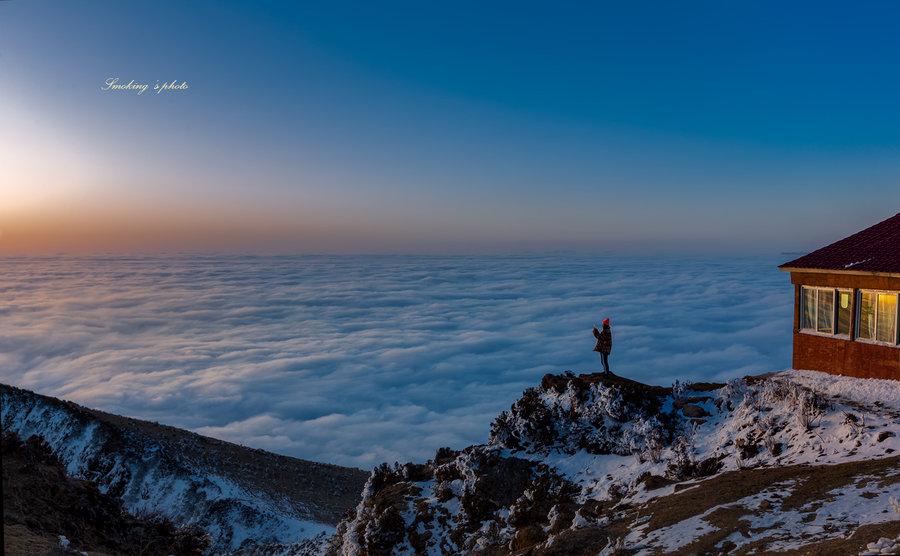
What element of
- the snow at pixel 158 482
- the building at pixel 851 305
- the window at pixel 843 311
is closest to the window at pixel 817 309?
the building at pixel 851 305

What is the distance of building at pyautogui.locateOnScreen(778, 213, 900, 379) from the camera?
17.8m

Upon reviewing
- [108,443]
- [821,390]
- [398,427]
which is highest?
[821,390]

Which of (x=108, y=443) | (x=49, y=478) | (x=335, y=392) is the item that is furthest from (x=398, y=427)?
(x=49, y=478)

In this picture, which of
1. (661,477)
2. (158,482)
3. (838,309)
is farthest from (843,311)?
(158,482)

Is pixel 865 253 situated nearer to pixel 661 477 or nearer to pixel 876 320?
pixel 876 320

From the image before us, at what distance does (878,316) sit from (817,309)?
2210 millimetres

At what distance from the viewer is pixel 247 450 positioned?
42.9 metres

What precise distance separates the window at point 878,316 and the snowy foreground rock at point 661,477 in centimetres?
167

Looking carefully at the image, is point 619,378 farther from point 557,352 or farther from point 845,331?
point 557,352

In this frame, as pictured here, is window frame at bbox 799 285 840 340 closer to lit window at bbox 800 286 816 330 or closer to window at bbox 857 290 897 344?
lit window at bbox 800 286 816 330

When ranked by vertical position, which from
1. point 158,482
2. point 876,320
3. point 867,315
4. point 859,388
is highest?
point 867,315

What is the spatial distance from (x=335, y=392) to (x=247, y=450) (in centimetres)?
6886

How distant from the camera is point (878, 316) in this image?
59.3ft

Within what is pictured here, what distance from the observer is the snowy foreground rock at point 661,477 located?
10.6 meters
